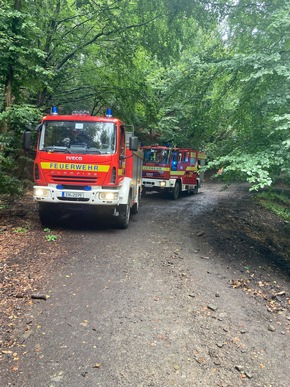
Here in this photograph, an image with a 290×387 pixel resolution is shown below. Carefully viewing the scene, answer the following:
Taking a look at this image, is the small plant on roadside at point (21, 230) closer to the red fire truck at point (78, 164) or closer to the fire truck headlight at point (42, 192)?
the red fire truck at point (78, 164)

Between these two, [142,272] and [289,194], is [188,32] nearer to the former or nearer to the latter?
[142,272]

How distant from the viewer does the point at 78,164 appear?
293 inches

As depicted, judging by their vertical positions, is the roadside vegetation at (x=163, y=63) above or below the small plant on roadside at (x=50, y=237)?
above

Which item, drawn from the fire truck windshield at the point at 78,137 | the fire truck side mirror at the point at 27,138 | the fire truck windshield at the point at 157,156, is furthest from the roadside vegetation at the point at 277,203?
the fire truck side mirror at the point at 27,138

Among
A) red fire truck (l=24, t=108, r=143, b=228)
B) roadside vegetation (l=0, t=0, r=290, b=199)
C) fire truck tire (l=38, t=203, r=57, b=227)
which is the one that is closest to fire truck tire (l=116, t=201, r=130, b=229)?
red fire truck (l=24, t=108, r=143, b=228)

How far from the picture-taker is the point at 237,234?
9.81 meters

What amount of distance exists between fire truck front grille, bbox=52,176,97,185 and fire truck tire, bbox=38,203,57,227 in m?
0.76

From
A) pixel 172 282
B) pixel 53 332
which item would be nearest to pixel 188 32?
pixel 172 282

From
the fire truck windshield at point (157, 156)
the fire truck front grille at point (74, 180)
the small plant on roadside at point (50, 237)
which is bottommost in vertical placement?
the small plant on roadside at point (50, 237)

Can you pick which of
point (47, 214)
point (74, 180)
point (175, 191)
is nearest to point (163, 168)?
point (175, 191)

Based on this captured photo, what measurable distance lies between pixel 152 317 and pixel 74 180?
4160 millimetres

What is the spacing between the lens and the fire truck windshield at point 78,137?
759cm

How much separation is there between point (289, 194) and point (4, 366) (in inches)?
794

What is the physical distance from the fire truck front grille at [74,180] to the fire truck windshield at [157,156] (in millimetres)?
8452
